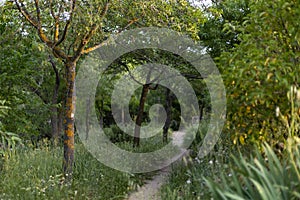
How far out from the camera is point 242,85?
359 centimetres

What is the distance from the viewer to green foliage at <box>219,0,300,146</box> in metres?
3.47

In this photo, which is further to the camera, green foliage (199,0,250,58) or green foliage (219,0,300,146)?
green foliage (199,0,250,58)

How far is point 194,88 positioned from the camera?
11008 mm

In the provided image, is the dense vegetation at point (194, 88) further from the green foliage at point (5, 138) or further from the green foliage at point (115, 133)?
the green foliage at point (115, 133)

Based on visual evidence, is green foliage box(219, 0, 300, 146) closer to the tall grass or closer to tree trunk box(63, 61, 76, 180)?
the tall grass

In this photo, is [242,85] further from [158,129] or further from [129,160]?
[158,129]

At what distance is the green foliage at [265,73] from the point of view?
3473 mm

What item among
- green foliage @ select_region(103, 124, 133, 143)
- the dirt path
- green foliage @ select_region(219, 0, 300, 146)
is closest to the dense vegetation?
green foliage @ select_region(219, 0, 300, 146)

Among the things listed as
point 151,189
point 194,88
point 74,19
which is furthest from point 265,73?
point 194,88

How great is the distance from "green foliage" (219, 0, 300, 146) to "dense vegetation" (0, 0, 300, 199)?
0.04 ft

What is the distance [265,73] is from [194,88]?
7.57 m

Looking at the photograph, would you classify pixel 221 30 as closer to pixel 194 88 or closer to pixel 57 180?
pixel 194 88

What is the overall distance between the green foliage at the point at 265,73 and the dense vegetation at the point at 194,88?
0.01 metres

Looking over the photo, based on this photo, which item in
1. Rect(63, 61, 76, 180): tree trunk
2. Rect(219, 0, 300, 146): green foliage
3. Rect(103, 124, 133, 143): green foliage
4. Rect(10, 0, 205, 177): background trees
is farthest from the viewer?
Rect(103, 124, 133, 143): green foliage
